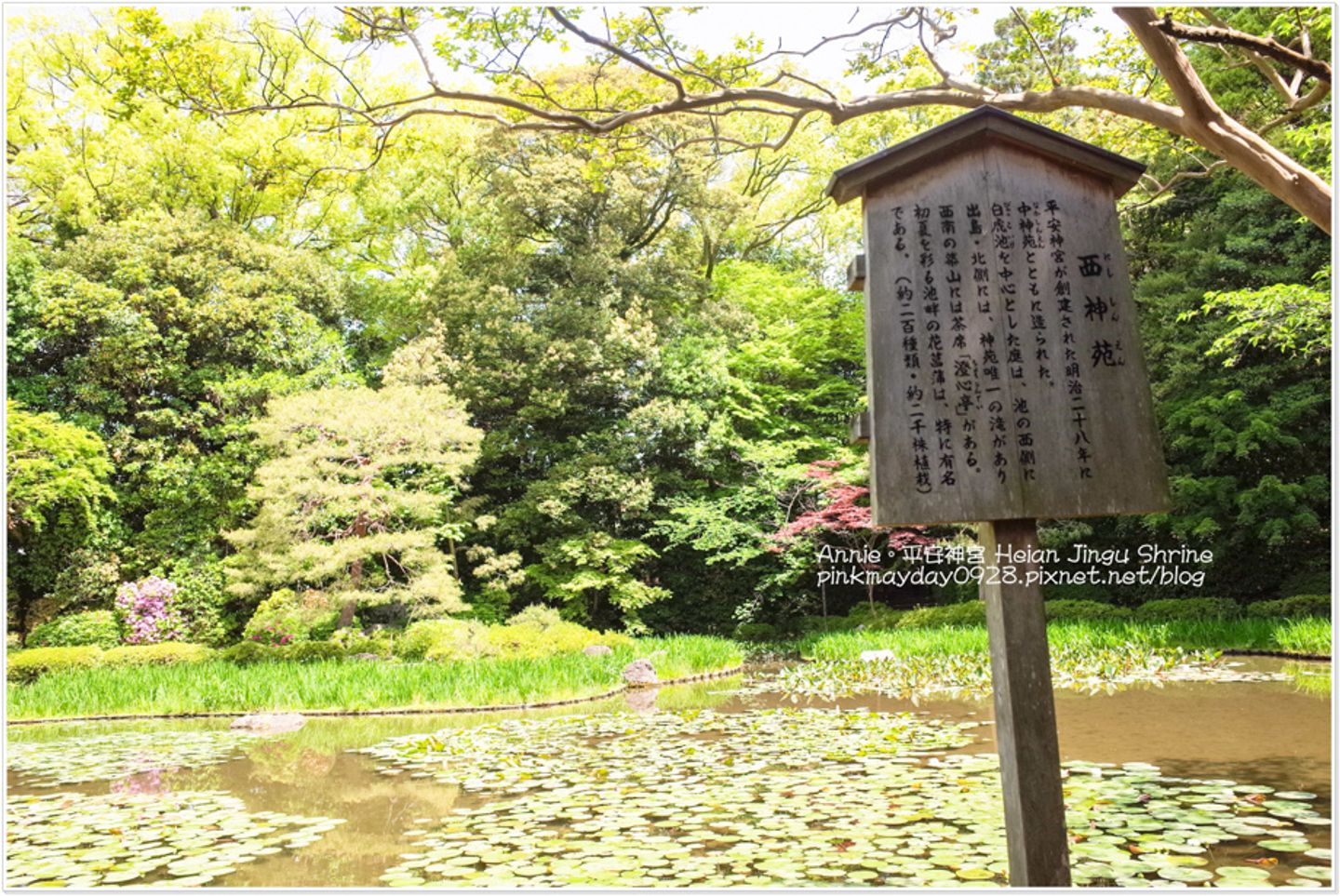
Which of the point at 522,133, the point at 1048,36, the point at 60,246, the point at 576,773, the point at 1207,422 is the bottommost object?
the point at 576,773

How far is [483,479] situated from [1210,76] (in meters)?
12.5

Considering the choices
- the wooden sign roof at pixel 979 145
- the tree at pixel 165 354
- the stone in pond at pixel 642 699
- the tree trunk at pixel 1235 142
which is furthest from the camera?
the tree at pixel 165 354

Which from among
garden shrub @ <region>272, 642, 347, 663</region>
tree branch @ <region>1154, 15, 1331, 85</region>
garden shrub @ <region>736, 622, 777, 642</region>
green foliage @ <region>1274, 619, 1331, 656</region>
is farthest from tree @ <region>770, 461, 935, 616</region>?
tree branch @ <region>1154, 15, 1331, 85</region>

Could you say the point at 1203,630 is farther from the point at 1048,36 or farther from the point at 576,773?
the point at 576,773

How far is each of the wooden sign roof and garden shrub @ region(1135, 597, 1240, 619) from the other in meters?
9.28

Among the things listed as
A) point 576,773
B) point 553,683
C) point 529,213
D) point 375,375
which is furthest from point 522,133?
point 576,773

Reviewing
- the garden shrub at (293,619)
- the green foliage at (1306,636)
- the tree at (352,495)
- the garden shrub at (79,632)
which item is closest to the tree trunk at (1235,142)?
the green foliage at (1306,636)

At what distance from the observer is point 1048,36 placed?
20.2ft

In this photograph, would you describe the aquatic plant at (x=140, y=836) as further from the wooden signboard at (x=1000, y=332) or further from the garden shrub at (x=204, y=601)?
the garden shrub at (x=204, y=601)

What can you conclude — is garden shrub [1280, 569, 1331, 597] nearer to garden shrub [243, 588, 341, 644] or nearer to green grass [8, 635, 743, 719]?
green grass [8, 635, 743, 719]

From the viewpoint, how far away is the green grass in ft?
27.9

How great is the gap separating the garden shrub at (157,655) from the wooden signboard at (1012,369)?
11.0m

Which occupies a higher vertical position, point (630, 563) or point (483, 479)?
point (483, 479)

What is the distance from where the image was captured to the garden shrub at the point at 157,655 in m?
10.9
